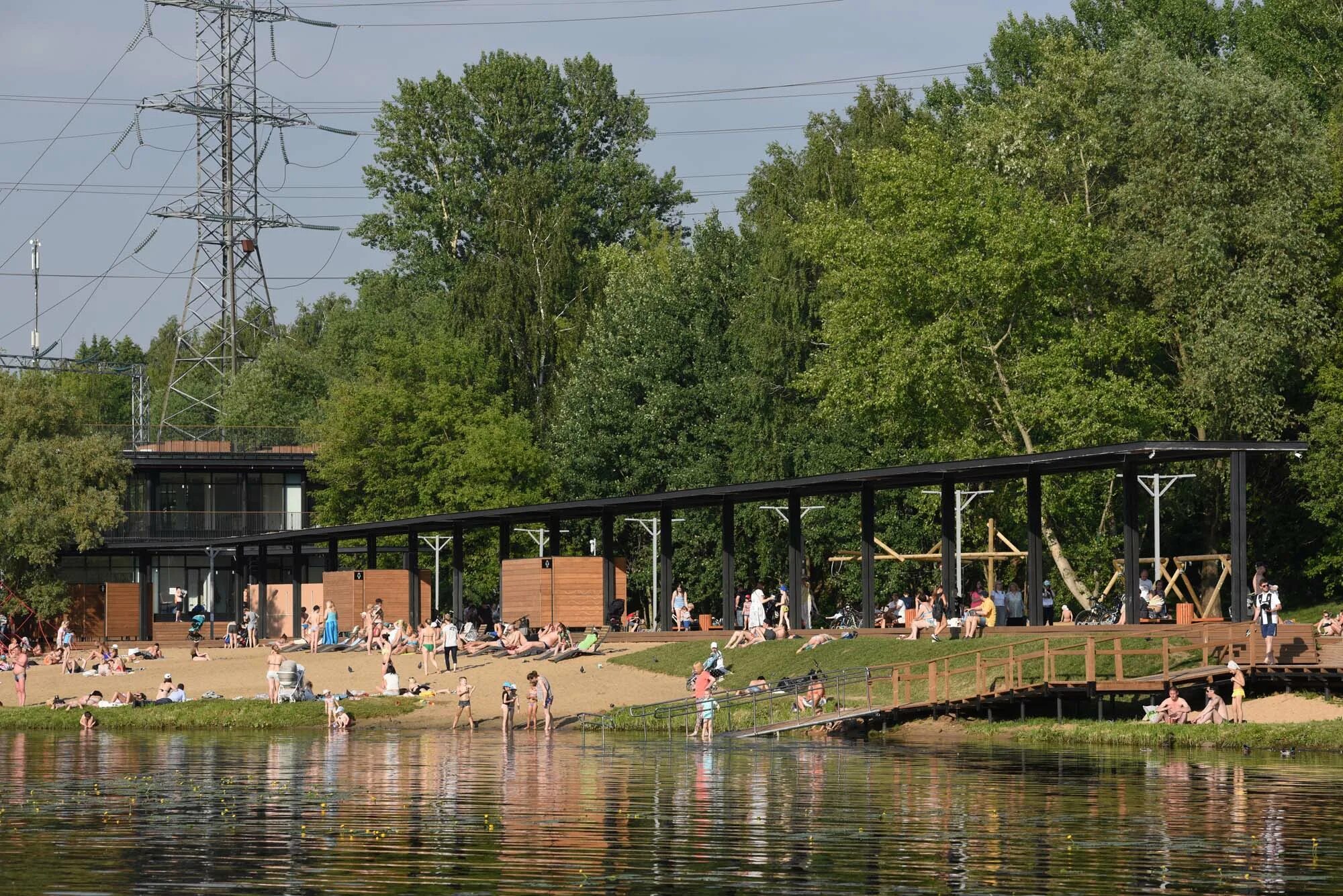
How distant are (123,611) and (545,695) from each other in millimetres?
39689

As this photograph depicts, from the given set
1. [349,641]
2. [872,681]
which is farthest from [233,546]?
[872,681]

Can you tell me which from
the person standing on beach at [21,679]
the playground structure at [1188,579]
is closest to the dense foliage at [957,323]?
the playground structure at [1188,579]

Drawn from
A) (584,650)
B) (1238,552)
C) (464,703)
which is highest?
(1238,552)

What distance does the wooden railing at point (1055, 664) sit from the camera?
34.1m

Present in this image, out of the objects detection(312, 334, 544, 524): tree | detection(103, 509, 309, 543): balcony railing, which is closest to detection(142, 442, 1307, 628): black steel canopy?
detection(312, 334, 544, 524): tree

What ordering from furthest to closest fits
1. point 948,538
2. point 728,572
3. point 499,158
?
point 499,158, point 728,572, point 948,538

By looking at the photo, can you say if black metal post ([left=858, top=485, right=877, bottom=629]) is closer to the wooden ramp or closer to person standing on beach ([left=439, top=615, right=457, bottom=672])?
the wooden ramp

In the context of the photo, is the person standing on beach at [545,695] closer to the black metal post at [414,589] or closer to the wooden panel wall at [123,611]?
the black metal post at [414,589]

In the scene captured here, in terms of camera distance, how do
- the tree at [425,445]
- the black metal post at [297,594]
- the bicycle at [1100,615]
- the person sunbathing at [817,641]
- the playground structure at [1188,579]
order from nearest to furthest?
the person sunbathing at [817,641]
the playground structure at [1188,579]
the bicycle at [1100,615]
the black metal post at [297,594]
the tree at [425,445]

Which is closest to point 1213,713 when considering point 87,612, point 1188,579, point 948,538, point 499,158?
point 948,538

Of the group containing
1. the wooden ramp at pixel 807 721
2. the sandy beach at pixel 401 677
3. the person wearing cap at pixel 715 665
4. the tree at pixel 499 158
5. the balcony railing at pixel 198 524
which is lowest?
the wooden ramp at pixel 807 721

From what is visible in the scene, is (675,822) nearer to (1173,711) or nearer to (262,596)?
(1173,711)

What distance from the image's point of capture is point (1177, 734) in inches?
1282

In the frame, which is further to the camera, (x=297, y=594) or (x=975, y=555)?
(x=297, y=594)
